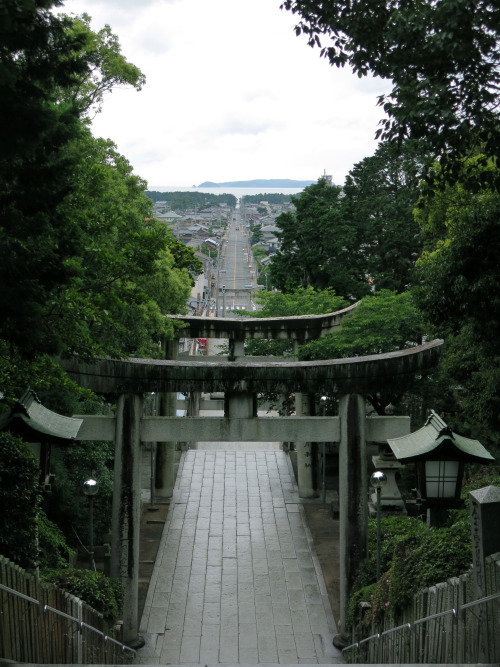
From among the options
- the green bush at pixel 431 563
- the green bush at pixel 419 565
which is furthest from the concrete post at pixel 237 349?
the green bush at pixel 431 563

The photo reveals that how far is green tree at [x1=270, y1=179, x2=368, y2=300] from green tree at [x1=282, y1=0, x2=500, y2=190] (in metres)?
22.1

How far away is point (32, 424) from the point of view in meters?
11.3

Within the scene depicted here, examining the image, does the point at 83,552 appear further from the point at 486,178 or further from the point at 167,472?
the point at 486,178

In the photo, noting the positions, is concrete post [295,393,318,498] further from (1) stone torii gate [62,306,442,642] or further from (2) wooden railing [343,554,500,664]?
(2) wooden railing [343,554,500,664]

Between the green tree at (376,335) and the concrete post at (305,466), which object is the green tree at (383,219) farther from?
the concrete post at (305,466)

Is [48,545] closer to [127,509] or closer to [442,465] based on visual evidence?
[127,509]

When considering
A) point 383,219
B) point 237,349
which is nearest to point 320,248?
point 383,219

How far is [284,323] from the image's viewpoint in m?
21.2

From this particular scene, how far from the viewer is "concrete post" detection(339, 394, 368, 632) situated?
13.5 metres

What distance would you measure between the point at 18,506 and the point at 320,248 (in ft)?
85.8

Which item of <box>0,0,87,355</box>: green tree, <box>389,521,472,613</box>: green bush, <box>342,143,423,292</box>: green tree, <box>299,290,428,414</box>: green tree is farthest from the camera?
<box>342,143,423,292</box>: green tree

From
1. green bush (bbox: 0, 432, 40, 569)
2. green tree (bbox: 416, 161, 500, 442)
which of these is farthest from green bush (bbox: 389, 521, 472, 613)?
green bush (bbox: 0, 432, 40, 569)

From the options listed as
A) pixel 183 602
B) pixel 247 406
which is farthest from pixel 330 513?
pixel 247 406

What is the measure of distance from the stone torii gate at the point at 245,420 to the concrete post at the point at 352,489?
19mm
